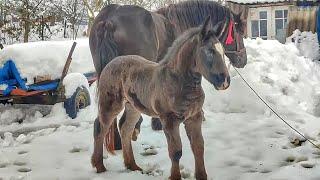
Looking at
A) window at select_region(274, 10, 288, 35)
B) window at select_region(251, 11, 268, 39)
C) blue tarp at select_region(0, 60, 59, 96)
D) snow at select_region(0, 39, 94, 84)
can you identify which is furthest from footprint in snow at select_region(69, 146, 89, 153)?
window at select_region(274, 10, 288, 35)

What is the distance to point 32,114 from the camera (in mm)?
7773

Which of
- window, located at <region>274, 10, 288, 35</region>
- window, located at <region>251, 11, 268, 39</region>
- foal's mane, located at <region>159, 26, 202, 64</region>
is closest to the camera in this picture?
foal's mane, located at <region>159, 26, 202, 64</region>

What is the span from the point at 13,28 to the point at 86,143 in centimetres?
1332

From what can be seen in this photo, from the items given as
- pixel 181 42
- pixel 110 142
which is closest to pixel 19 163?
pixel 110 142

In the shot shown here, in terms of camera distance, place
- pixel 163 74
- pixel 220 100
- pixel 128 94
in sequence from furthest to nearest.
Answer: pixel 220 100, pixel 128 94, pixel 163 74

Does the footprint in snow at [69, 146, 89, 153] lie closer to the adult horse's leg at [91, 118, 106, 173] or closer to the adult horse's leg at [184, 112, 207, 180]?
the adult horse's leg at [91, 118, 106, 173]

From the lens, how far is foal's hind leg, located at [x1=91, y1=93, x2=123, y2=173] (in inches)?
174

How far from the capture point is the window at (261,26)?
19.6 metres

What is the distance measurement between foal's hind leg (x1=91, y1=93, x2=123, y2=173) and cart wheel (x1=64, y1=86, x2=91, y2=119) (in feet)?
9.82

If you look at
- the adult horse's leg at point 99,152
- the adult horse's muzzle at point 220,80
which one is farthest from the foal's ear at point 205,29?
the adult horse's leg at point 99,152

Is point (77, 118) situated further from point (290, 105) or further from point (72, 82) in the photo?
→ point (290, 105)

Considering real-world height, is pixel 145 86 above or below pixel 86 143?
above

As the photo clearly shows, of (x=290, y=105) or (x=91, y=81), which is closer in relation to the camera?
(x=290, y=105)

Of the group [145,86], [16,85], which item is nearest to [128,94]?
[145,86]
